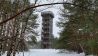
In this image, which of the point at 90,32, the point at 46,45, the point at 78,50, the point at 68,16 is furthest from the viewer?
the point at 46,45

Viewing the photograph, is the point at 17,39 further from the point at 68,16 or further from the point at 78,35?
the point at 68,16

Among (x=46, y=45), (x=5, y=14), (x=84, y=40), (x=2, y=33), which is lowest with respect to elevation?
(x=46, y=45)

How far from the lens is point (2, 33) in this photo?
734 centimetres

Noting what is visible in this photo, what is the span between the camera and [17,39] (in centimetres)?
752

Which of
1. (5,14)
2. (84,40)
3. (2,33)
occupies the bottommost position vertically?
(84,40)

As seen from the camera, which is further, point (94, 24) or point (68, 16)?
point (68, 16)

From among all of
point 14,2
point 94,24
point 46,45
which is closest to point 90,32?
point 94,24

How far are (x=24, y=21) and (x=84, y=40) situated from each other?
670cm

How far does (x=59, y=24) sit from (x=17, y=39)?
46.1 feet

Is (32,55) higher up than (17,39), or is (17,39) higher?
(17,39)

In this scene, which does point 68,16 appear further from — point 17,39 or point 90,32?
point 17,39

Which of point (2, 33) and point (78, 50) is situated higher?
point (2, 33)

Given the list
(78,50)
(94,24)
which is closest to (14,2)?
(94,24)

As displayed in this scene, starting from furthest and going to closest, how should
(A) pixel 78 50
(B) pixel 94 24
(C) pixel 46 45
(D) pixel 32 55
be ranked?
1. (C) pixel 46 45
2. (A) pixel 78 50
3. (D) pixel 32 55
4. (B) pixel 94 24
